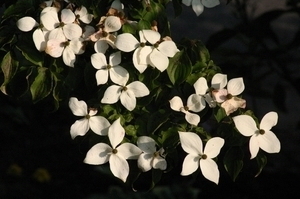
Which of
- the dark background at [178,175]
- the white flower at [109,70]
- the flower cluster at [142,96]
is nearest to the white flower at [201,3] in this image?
the flower cluster at [142,96]

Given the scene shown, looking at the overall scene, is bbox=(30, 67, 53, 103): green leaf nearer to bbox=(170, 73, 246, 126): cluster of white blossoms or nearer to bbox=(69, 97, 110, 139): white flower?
bbox=(69, 97, 110, 139): white flower

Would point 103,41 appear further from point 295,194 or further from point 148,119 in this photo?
point 295,194

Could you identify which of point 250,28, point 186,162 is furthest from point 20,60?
point 250,28

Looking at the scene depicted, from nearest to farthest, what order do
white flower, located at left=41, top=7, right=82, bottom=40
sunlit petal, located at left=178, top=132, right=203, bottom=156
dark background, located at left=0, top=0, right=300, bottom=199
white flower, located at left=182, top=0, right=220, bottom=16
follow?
sunlit petal, located at left=178, top=132, right=203, bottom=156 < white flower, located at left=41, top=7, right=82, bottom=40 < white flower, located at left=182, top=0, right=220, bottom=16 < dark background, located at left=0, top=0, right=300, bottom=199

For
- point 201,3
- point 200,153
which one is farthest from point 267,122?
point 201,3

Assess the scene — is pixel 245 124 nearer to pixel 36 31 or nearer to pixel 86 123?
pixel 86 123

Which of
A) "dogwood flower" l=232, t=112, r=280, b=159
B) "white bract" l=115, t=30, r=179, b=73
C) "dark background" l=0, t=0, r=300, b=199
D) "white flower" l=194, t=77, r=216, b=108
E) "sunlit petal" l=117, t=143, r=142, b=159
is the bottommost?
"dark background" l=0, t=0, r=300, b=199

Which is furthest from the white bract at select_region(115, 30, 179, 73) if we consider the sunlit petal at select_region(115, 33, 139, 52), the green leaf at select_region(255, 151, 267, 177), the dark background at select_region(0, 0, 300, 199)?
the dark background at select_region(0, 0, 300, 199)

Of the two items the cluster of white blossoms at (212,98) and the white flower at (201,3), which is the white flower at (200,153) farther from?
the white flower at (201,3)
